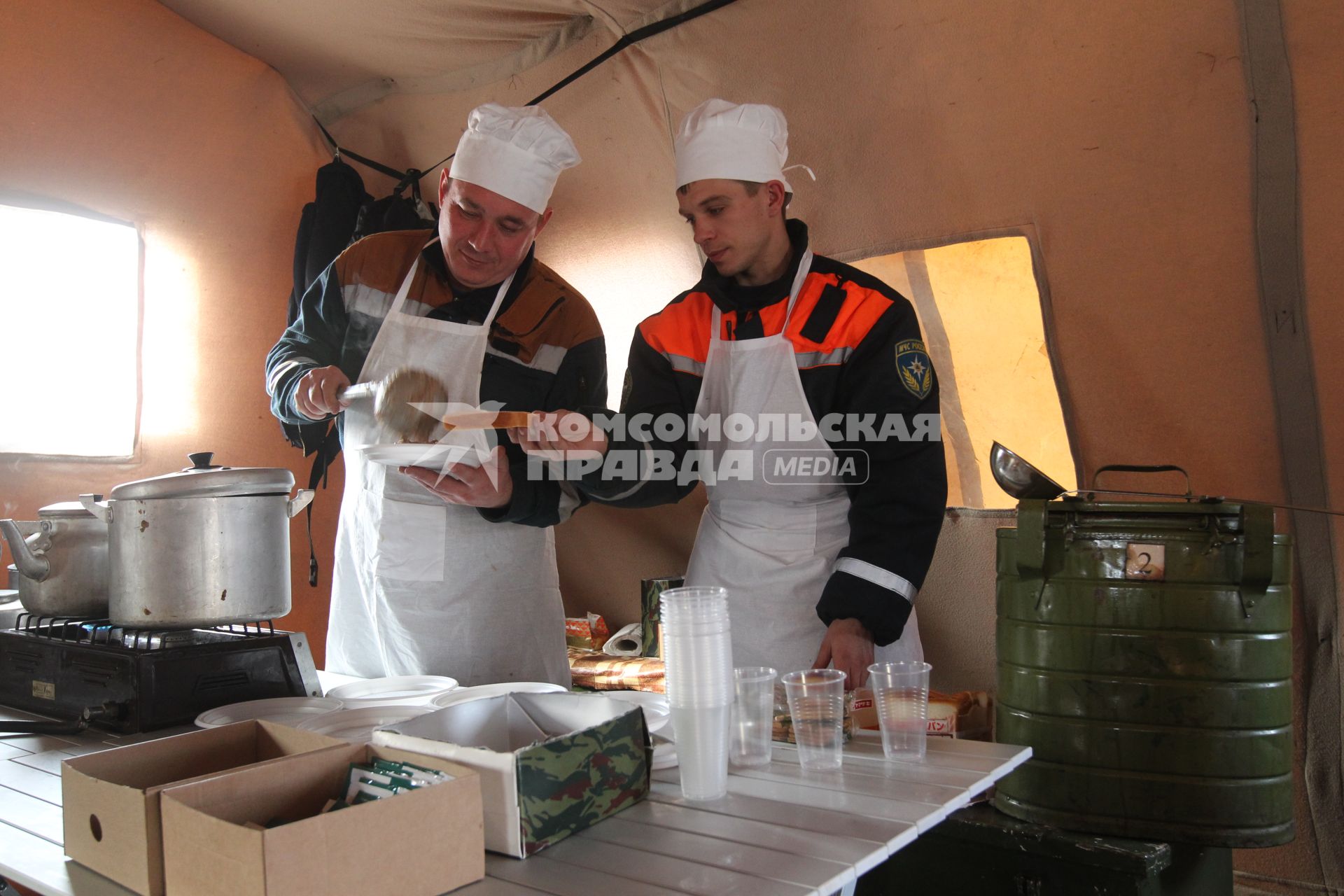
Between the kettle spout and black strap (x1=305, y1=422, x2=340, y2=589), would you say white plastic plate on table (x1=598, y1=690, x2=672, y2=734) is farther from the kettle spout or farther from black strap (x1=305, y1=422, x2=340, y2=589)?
black strap (x1=305, y1=422, x2=340, y2=589)

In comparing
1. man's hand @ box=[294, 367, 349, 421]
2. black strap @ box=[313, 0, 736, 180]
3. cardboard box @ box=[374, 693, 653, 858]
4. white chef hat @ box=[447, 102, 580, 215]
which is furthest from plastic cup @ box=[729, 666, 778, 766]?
black strap @ box=[313, 0, 736, 180]

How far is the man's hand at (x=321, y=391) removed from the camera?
87.8 inches

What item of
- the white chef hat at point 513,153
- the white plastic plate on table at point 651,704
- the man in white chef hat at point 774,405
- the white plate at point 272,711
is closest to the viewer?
the white plastic plate on table at point 651,704

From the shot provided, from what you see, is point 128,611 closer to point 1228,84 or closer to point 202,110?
point 1228,84

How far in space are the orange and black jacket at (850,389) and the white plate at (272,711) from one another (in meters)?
0.77

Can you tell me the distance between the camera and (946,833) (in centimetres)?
207

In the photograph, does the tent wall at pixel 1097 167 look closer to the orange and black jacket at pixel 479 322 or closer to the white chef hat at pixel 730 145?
the white chef hat at pixel 730 145

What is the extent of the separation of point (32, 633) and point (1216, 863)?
2.39m

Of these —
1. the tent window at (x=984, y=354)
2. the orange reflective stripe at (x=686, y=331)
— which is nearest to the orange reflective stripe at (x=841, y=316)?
the orange reflective stripe at (x=686, y=331)

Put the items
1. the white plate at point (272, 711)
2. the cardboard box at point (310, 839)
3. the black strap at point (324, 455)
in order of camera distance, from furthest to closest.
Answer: the black strap at point (324, 455)
the white plate at point (272, 711)
the cardboard box at point (310, 839)

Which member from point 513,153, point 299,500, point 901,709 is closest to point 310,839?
point 901,709

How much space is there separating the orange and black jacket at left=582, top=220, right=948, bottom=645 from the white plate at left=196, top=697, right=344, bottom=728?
766mm

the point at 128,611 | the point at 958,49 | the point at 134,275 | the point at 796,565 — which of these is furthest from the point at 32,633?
the point at 958,49

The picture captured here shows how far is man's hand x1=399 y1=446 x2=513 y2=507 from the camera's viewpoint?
2.14 meters
